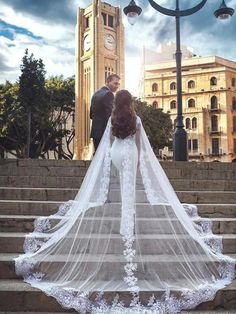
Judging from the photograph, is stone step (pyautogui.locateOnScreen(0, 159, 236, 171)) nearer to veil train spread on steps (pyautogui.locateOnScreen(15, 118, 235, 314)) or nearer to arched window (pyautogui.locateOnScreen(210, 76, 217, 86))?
veil train spread on steps (pyautogui.locateOnScreen(15, 118, 235, 314))

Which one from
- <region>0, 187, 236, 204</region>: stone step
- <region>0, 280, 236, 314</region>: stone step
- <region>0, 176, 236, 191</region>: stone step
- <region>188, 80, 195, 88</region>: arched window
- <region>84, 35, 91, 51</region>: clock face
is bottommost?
<region>0, 280, 236, 314</region>: stone step

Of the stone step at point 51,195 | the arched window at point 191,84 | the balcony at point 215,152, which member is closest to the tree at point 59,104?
the arched window at point 191,84

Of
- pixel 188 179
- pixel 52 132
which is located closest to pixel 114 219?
pixel 188 179

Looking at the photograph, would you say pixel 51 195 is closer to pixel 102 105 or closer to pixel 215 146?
pixel 102 105

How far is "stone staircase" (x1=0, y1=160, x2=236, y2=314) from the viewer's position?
3.94m

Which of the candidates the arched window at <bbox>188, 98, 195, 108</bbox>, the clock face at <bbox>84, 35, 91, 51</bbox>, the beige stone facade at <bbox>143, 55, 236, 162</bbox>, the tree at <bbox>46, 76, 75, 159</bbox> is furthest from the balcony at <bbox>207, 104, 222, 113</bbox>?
the tree at <bbox>46, 76, 75, 159</bbox>

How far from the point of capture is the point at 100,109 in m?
7.64

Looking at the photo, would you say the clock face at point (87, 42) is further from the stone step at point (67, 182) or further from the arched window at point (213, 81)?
the stone step at point (67, 182)

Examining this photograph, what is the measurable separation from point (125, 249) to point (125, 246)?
33 millimetres

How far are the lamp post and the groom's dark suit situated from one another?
109 inches

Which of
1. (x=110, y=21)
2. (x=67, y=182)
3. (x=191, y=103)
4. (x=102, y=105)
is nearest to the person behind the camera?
(x=67, y=182)

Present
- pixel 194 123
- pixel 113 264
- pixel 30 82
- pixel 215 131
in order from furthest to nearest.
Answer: pixel 194 123
pixel 215 131
pixel 30 82
pixel 113 264

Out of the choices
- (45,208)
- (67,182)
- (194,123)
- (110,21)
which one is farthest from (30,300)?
(194,123)

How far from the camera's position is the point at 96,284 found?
407 centimetres
